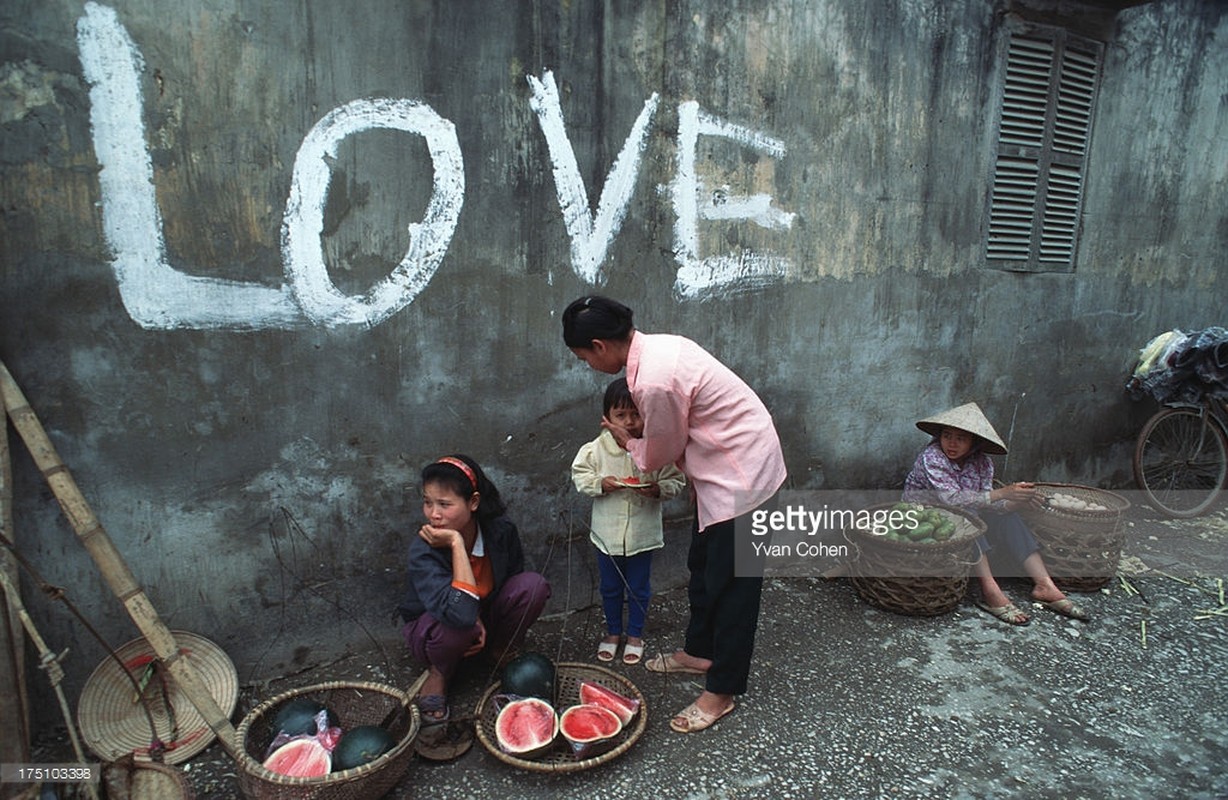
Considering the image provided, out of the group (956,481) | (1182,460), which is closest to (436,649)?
(956,481)

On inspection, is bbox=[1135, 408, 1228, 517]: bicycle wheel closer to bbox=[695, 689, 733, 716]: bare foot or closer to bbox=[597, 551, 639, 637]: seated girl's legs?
bbox=[695, 689, 733, 716]: bare foot

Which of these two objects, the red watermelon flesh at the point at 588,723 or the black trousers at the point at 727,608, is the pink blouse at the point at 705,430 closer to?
the black trousers at the point at 727,608

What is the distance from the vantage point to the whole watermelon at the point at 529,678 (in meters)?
3.05

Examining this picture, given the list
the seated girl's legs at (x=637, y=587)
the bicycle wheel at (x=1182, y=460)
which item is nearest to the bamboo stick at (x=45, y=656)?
the seated girl's legs at (x=637, y=587)

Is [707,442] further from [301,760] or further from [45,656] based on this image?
[45,656]

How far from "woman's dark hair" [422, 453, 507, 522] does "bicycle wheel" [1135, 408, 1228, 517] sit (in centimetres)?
572

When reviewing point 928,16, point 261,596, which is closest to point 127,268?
point 261,596

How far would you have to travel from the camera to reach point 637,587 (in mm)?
3617

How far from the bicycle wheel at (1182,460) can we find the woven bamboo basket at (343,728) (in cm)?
624

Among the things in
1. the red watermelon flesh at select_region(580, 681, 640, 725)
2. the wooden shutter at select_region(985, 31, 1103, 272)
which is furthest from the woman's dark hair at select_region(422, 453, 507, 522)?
the wooden shutter at select_region(985, 31, 1103, 272)

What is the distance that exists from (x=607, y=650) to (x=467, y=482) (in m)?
1.24

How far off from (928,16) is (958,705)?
13.4 feet

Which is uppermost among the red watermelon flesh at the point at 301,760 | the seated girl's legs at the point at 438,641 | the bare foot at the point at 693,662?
the seated girl's legs at the point at 438,641

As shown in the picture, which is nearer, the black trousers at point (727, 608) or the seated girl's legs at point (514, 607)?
the black trousers at point (727, 608)
